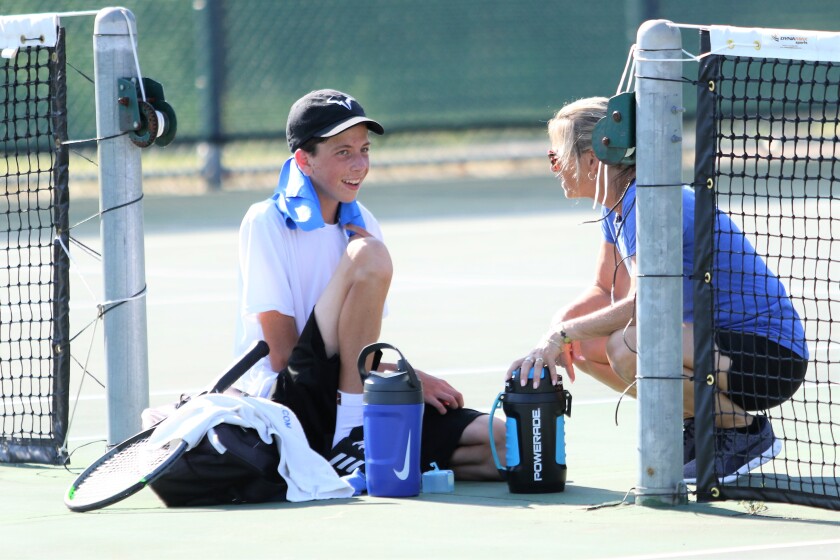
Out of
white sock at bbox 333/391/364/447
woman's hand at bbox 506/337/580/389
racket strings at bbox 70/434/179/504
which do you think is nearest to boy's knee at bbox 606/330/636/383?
woman's hand at bbox 506/337/580/389

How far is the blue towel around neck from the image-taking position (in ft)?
19.4

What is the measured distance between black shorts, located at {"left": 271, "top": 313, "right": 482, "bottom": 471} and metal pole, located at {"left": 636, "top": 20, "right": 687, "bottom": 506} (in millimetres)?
855

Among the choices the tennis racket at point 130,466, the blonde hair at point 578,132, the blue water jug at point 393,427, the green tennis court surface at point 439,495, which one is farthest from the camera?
the blonde hair at point 578,132

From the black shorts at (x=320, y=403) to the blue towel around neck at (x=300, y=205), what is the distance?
14.3 inches

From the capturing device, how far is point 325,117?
6000 mm

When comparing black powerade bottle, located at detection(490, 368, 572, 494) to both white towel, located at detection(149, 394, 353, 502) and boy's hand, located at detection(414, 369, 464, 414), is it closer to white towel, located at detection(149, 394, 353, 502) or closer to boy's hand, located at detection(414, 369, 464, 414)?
boy's hand, located at detection(414, 369, 464, 414)

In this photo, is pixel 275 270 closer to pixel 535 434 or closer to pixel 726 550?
pixel 535 434

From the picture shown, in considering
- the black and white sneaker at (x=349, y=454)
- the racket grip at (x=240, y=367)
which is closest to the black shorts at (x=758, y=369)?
the black and white sneaker at (x=349, y=454)

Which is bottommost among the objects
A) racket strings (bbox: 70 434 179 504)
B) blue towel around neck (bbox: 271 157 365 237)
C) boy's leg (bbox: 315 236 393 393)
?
racket strings (bbox: 70 434 179 504)

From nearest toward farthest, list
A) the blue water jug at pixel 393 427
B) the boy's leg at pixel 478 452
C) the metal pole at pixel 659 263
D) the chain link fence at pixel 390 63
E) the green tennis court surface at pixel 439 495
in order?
the green tennis court surface at pixel 439 495 → the metal pole at pixel 659 263 → the blue water jug at pixel 393 427 → the boy's leg at pixel 478 452 → the chain link fence at pixel 390 63

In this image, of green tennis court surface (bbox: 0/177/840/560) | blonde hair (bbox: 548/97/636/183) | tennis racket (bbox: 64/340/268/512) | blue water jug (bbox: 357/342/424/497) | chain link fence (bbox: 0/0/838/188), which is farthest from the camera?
chain link fence (bbox: 0/0/838/188)

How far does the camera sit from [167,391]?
7.94m

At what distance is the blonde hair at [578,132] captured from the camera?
5566 mm

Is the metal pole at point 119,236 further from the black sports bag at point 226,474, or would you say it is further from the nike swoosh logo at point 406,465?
A: the nike swoosh logo at point 406,465
